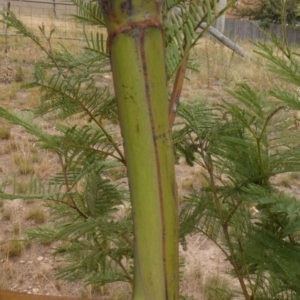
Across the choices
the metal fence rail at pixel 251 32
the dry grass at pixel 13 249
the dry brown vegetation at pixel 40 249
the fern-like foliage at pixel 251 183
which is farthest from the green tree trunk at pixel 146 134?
the dry grass at pixel 13 249

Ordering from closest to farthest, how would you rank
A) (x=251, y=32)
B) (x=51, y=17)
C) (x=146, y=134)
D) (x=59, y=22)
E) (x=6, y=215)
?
(x=146, y=134) → (x=6, y=215) → (x=51, y=17) → (x=59, y=22) → (x=251, y=32)

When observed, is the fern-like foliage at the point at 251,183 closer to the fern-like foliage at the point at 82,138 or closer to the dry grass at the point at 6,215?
the fern-like foliage at the point at 82,138

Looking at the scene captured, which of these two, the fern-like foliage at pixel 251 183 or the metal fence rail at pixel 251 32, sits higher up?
the metal fence rail at pixel 251 32

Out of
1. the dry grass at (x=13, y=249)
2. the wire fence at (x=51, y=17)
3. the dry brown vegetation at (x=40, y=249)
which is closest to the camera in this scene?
the wire fence at (x=51, y=17)

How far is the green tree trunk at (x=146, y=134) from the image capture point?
0.26 metres

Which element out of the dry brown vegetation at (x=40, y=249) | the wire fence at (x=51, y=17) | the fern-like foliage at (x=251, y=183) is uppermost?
the wire fence at (x=51, y=17)

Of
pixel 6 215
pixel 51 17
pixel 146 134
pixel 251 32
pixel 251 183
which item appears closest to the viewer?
pixel 146 134

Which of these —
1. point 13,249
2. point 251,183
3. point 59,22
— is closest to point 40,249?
point 13,249

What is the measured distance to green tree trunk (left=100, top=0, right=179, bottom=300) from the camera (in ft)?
0.87

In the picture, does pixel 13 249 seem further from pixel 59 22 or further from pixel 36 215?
pixel 59 22

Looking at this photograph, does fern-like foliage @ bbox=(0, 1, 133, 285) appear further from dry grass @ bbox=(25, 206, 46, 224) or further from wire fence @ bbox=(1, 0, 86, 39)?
dry grass @ bbox=(25, 206, 46, 224)

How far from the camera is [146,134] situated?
0.27 meters

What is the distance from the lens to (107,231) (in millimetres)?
506

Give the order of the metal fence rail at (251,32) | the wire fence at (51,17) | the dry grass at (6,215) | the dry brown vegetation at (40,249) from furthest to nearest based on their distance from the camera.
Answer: the dry grass at (6,215)
the dry brown vegetation at (40,249)
the metal fence rail at (251,32)
the wire fence at (51,17)
